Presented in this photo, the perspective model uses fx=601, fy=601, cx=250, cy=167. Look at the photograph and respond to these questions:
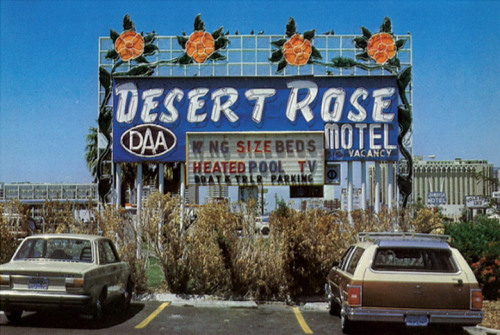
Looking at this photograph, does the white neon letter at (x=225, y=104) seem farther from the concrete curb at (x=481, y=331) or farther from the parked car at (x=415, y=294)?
the parked car at (x=415, y=294)

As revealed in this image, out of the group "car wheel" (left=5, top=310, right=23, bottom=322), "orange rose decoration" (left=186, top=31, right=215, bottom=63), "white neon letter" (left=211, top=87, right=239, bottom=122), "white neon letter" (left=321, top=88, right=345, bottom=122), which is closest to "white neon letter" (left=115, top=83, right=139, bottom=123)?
"orange rose decoration" (left=186, top=31, right=215, bottom=63)

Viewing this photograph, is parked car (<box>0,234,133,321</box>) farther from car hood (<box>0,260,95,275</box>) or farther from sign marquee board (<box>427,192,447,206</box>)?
sign marquee board (<box>427,192,447,206</box>)

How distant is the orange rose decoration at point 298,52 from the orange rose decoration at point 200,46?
275 cm

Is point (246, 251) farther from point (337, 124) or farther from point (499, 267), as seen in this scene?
point (337, 124)

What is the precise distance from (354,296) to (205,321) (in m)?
3.38

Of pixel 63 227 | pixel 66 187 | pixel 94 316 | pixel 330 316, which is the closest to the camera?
pixel 94 316

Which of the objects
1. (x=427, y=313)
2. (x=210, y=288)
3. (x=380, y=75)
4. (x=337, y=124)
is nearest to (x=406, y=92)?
(x=380, y=75)

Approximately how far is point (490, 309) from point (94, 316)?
7854 mm

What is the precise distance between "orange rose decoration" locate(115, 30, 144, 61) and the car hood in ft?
44.4

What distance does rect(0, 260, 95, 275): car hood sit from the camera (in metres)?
9.79

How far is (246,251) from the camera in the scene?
544 inches

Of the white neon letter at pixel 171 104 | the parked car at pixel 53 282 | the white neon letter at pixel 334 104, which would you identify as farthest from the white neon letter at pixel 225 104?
the parked car at pixel 53 282

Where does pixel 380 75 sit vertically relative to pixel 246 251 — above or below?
above

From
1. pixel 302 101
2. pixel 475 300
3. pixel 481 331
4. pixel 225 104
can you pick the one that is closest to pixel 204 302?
pixel 481 331
